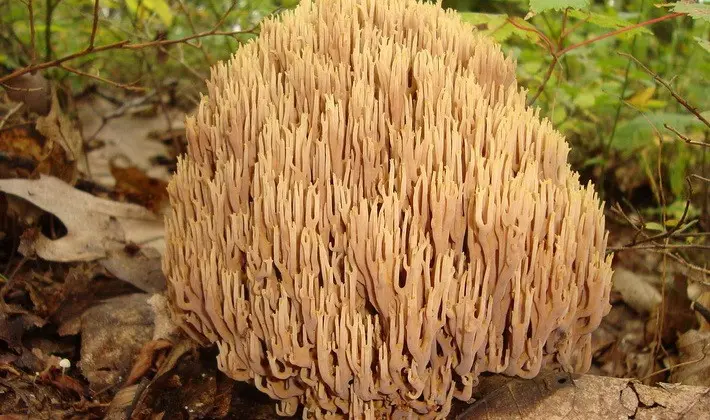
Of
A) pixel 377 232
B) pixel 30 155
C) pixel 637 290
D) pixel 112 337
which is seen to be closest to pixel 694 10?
pixel 377 232

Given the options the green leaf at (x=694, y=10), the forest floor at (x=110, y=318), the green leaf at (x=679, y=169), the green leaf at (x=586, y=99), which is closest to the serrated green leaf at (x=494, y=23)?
the green leaf at (x=694, y=10)

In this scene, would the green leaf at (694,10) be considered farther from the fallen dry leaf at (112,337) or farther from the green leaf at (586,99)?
the fallen dry leaf at (112,337)

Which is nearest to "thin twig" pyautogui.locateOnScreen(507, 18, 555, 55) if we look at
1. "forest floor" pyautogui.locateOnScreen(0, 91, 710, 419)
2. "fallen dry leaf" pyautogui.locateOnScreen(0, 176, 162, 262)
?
"forest floor" pyautogui.locateOnScreen(0, 91, 710, 419)

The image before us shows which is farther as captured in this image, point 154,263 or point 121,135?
point 121,135

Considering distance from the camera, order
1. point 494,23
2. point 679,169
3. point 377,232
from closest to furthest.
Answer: point 377,232, point 494,23, point 679,169

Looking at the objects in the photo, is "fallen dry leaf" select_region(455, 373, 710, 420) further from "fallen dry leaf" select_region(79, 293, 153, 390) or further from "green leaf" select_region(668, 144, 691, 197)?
"green leaf" select_region(668, 144, 691, 197)

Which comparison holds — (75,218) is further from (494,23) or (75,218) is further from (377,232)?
(494,23)
